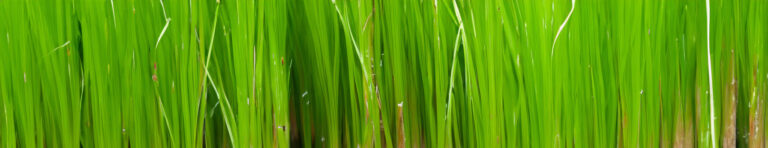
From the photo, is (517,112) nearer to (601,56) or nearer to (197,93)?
(601,56)

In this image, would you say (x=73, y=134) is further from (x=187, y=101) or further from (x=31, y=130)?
(x=187, y=101)

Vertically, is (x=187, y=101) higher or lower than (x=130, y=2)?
lower

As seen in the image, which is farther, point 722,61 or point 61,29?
point 722,61

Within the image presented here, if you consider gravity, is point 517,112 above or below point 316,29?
below

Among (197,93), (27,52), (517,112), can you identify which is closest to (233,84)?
(197,93)

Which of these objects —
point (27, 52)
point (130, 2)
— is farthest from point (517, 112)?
point (27, 52)
